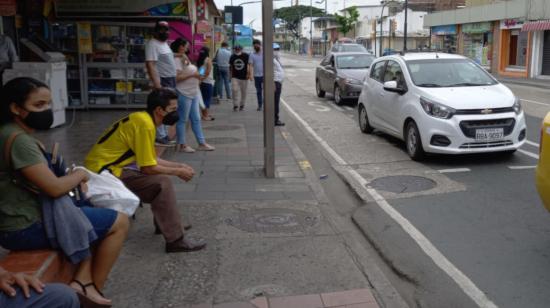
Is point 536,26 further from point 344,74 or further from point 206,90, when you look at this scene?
point 206,90

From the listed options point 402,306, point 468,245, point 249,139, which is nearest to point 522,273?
point 468,245

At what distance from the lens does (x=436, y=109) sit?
8.69 metres

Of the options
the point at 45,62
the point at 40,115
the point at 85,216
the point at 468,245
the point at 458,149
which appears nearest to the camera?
the point at 40,115

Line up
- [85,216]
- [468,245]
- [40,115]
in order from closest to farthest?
[40,115] → [85,216] → [468,245]

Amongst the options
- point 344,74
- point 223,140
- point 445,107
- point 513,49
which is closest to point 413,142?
point 445,107

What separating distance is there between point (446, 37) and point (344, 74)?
1198 inches

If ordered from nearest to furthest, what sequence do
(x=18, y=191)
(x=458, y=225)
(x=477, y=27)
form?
1. (x=18, y=191)
2. (x=458, y=225)
3. (x=477, y=27)

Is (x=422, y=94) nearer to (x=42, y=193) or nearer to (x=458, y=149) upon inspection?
(x=458, y=149)

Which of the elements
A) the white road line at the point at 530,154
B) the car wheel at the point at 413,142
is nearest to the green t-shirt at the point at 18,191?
the car wheel at the point at 413,142

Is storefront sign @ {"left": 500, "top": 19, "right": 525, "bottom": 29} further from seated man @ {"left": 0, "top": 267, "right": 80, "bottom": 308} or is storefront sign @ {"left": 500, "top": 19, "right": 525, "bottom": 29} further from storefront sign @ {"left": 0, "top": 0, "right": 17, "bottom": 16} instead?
seated man @ {"left": 0, "top": 267, "right": 80, "bottom": 308}

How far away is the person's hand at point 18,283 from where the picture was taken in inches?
115

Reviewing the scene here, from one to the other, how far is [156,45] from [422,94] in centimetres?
418

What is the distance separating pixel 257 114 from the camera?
50.5 feet

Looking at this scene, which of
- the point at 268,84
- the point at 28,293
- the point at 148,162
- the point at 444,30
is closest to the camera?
the point at 28,293
